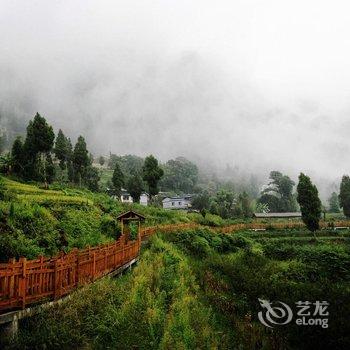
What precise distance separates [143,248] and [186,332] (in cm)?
1630

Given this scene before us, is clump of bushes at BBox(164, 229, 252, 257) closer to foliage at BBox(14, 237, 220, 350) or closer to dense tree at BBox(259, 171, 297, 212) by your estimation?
foliage at BBox(14, 237, 220, 350)

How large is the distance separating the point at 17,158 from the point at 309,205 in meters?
44.8

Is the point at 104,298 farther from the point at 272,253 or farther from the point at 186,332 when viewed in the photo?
the point at 272,253

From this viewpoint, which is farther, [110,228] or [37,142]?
[37,142]

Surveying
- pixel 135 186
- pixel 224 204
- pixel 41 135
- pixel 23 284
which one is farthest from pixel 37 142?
pixel 224 204

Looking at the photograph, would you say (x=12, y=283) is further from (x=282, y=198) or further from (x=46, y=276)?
(x=282, y=198)

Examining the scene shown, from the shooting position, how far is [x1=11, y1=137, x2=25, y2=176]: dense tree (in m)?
54.6

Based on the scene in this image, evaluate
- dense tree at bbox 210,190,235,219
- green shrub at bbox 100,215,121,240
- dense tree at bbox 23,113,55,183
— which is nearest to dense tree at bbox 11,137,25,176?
dense tree at bbox 23,113,55,183

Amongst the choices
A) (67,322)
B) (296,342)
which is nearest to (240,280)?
(296,342)

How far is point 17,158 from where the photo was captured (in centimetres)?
5712

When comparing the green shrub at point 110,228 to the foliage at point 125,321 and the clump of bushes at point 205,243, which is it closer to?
the clump of bushes at point 205,243

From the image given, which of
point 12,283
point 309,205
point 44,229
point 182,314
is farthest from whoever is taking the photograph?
point 309,205

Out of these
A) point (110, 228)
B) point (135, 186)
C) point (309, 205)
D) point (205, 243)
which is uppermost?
point (135, 186)

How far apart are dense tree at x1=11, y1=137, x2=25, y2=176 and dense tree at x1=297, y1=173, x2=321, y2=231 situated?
42002 mm
